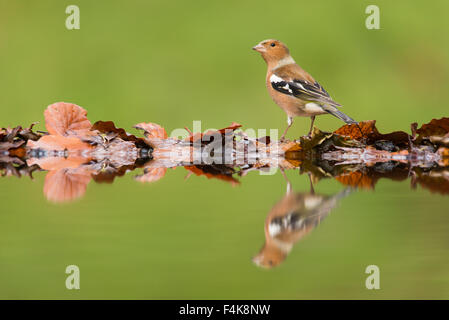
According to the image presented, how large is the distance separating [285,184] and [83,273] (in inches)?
58.4

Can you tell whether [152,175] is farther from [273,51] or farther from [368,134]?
[273,51]

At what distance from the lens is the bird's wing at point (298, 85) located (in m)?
4.13

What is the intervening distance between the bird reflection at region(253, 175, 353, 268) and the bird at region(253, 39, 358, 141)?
5.23 ft

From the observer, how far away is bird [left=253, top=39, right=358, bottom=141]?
411 cm

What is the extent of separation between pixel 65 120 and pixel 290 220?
8.14 feet

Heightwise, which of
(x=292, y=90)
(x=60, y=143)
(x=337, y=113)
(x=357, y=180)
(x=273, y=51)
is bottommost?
(x=357, y=180)

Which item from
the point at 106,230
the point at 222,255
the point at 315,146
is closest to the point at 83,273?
the point at 222,255

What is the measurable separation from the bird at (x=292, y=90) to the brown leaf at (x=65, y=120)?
1296mm

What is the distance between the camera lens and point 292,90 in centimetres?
424

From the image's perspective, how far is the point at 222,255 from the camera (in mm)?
1518

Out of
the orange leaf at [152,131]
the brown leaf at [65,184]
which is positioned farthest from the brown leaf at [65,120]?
the brown leaf at [65,184]

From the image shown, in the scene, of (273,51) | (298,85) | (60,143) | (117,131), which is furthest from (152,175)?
(273,51)

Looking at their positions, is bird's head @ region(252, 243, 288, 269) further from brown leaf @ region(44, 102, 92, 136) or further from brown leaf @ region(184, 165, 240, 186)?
brown leaf @ region(44, 102, 92, 136)

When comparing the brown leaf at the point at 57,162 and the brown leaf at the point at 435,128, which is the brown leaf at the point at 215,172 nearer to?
the brown leaf at the point at 57,162
